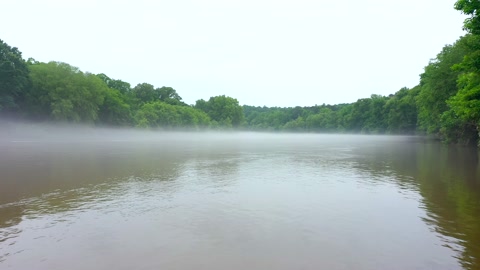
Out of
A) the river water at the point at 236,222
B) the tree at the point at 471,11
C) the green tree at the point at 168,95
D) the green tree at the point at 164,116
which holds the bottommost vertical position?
the river water at the point at 236,222

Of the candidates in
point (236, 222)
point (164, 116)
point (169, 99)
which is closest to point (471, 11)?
point (236, 222)

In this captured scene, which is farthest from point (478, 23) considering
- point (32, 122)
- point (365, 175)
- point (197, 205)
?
point (32, 122)

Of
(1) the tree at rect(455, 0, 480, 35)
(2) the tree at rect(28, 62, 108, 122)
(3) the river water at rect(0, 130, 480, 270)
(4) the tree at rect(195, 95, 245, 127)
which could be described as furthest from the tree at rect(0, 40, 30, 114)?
(4) the tree at rect(195, 95, 245, 127)

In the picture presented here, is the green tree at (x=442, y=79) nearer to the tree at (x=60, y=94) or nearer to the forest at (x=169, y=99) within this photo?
the forest at (x=169, y=99)

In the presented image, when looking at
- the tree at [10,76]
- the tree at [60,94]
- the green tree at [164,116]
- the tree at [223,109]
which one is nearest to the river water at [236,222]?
the tree at [10,76]

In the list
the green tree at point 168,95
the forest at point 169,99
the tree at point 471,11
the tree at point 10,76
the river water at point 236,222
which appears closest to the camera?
the river water at point 236,222

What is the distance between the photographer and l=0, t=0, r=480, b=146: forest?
70.4 ft

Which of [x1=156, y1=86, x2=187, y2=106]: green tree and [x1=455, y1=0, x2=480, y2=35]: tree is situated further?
[x1=156, y1=86, x2=187, y2=106]: green tree

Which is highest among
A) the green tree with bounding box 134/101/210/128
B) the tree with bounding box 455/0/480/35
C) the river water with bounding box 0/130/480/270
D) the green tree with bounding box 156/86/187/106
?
the green tree with bounding box 156/86/187/106

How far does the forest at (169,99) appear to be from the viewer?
845 inches

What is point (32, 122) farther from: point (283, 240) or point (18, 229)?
point (283, 240)

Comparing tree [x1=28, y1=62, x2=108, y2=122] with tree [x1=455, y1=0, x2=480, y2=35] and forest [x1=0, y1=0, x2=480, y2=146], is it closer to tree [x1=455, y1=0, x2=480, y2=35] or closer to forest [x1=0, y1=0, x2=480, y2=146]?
forest [x1=0, y1=0, x2=480, y2=146]

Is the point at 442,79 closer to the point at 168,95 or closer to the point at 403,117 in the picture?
the point at 403,117

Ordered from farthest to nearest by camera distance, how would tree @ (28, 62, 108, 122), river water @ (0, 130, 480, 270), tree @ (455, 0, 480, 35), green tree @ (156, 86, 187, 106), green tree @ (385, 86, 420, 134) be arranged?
green tree @ (156, 86, 187, 106), green tree @ (385, 86, 420, 134), tree @ (28, 62, 108, 122), tree @ (455, 0, 480, 35), river water @ (0, 130, 480, 270)
